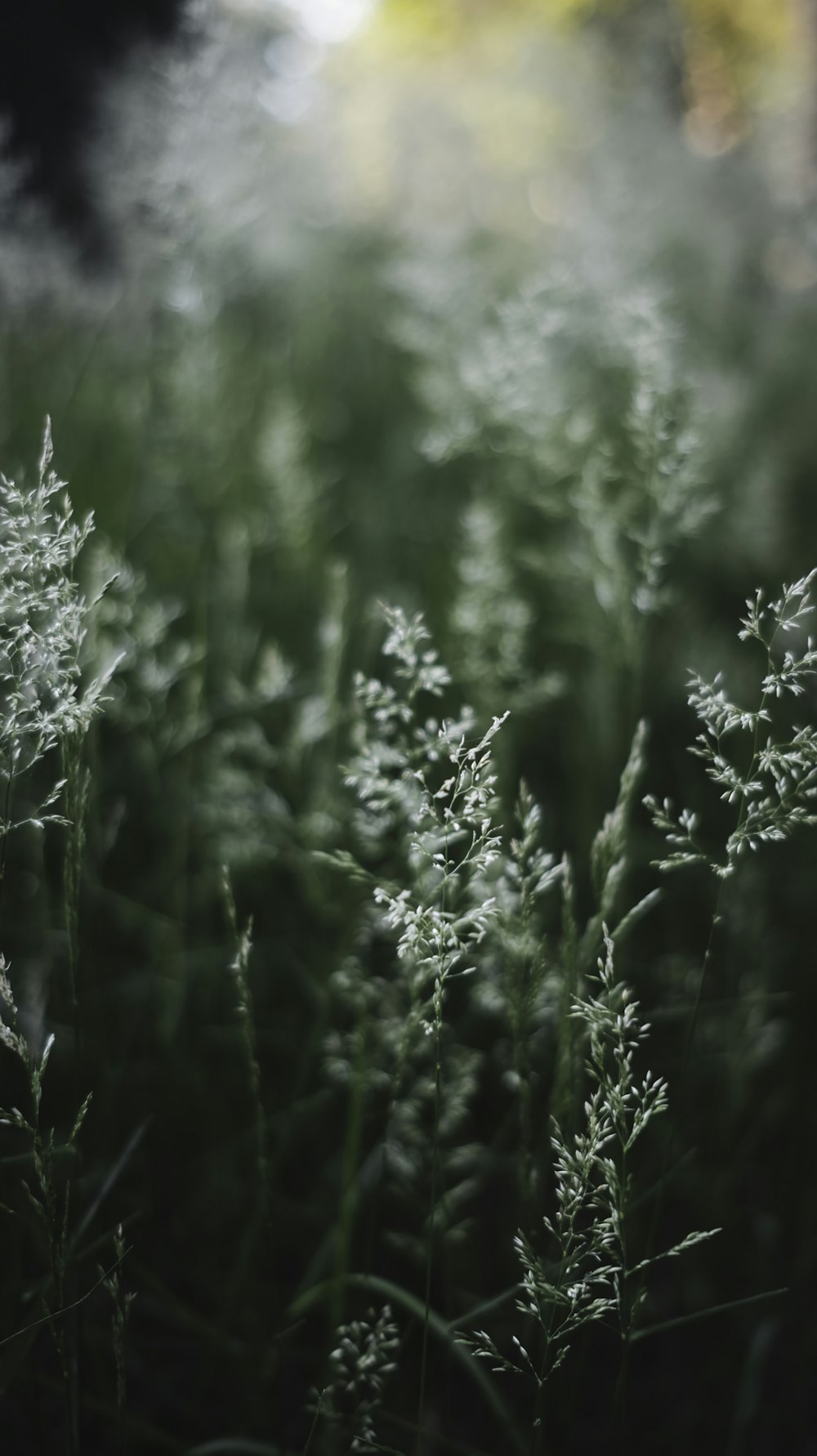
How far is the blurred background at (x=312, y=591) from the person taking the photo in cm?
96

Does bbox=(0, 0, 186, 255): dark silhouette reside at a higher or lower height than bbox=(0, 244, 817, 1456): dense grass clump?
higher

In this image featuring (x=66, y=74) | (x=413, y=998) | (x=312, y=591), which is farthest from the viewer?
(x=66, y=74)

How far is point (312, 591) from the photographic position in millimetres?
1784

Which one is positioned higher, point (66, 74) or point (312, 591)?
point (66, 74)

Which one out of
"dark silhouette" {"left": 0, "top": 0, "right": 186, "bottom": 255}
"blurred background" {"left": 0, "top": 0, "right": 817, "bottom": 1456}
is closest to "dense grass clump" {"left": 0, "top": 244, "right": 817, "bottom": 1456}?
"blurred background" {"left": 0, "top": 0, "right": 817, "bottom": 1456}

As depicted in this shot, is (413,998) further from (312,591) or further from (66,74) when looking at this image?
(66,74)

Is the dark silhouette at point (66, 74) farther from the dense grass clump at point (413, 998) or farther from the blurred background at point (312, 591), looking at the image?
the dense grass clump at point (413, 998)

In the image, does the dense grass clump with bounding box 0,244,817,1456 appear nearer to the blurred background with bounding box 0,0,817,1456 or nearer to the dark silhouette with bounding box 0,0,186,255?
the blurred background with bounding box 0,0,817,1456

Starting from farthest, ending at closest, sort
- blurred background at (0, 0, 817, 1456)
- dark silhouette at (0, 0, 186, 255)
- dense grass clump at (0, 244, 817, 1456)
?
dark silhouette at (0, 0, 186, 255), blurred background at (0, 0, 817, 1456), dense grass clump at (0, 244, 817, 1456)

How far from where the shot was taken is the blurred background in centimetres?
96

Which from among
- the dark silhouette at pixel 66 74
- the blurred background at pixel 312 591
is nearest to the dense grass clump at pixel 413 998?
the blurred background at pixel 312 591

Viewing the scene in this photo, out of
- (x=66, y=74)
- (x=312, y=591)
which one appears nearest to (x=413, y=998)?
(x=312, y=591)

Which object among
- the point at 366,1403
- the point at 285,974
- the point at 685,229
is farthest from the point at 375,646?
the point at 685,229

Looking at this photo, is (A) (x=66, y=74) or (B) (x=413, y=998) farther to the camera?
(A) (x=66, y=74)
